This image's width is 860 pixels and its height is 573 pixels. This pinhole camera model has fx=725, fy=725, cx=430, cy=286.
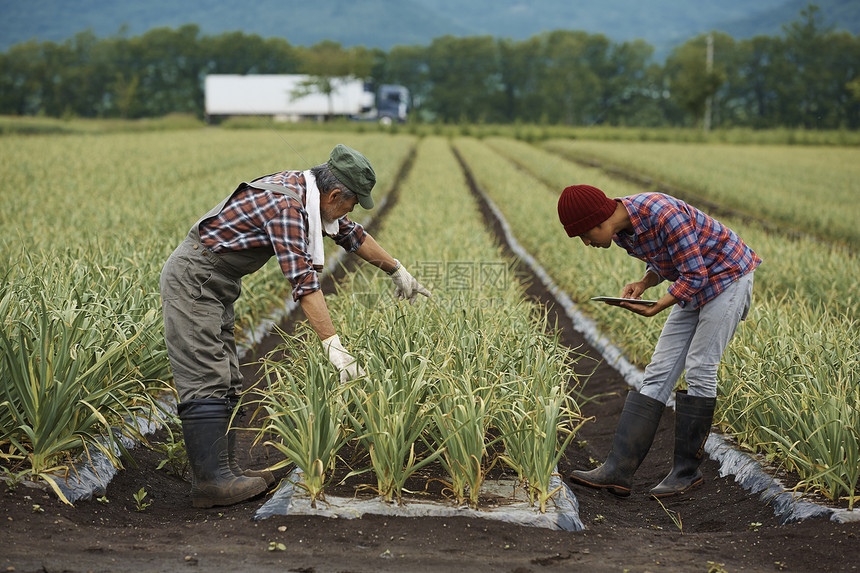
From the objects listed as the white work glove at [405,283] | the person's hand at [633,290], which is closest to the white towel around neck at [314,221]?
the white work glove at [405,283]

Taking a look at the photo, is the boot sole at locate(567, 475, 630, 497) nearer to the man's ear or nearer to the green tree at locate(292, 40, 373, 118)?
the man's ear

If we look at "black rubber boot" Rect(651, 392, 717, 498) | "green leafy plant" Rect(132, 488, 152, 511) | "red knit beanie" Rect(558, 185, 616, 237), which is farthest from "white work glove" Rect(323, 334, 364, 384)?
"black rubber boot" Rect(651, 392, 717, 498)

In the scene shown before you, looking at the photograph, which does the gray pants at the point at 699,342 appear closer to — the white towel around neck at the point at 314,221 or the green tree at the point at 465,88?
the white towel around neck at the point at 314,221

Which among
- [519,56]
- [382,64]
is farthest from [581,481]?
[519,56]

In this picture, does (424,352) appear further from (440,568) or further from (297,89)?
(297,89)

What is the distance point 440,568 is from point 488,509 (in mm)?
493

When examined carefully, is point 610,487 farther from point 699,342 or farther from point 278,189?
point 278,189

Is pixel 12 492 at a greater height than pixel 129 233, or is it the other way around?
pixel 129 233

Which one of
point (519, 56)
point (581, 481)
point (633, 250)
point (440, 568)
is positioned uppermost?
point (519, 56)

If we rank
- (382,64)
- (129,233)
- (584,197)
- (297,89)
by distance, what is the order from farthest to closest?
(382,64)
(297,89)
(129,233)
(584,197)

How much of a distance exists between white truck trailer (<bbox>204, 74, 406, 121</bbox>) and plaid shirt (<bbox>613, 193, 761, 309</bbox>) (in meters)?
49.1

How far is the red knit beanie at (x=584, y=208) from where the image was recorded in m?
3.13

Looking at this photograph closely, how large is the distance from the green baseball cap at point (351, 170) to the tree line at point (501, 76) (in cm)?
5026

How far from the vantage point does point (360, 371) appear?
9.57 feet
